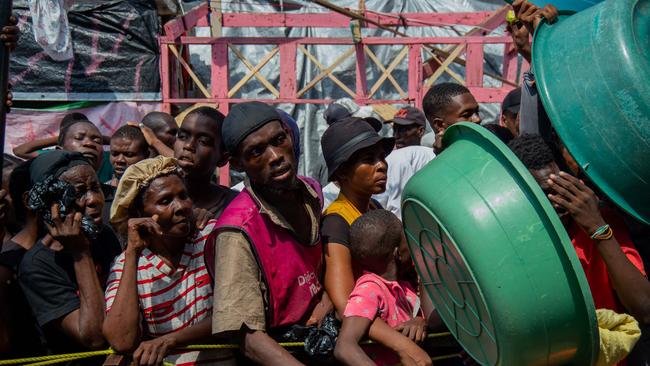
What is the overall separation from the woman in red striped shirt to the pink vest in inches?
6.7

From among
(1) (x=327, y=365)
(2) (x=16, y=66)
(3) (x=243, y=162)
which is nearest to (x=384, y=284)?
(1) (x=327, y=365)

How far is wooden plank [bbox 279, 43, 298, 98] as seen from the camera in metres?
9.23

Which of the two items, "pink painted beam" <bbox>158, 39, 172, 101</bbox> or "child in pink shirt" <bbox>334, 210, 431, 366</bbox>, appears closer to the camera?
"child in pink shirt" <bbox>334, 210, 431, 366</bbox>

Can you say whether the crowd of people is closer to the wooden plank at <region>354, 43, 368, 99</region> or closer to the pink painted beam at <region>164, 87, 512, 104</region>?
the pink painted beam at <region>164, 87, 512, 104</region>

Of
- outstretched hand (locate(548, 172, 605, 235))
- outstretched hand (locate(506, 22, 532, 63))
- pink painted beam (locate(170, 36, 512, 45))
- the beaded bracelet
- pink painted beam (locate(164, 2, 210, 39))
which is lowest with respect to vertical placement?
the beaded bracelet

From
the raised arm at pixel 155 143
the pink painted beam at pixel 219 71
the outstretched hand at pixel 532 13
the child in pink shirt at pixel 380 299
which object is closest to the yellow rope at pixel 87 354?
the child in pink shirt at pixel 380 299

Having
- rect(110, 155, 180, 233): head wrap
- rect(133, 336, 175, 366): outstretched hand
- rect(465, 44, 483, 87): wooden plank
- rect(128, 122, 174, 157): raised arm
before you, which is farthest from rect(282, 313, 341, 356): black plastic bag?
rect(465, 44, 483, 87): wooden plank

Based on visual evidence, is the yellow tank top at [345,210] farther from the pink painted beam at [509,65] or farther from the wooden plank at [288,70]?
the pink painted beam at [509,65]

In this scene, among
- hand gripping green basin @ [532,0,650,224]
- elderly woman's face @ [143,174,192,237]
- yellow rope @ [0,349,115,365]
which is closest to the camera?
hand gripping green basin @ [532,0,650,224]

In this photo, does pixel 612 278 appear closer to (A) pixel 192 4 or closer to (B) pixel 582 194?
(B) pixel 582 194

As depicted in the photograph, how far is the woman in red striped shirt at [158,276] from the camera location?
3.14 m

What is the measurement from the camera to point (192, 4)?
11.7 metres

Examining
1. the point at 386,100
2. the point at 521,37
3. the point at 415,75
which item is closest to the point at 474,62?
the point at 415,75

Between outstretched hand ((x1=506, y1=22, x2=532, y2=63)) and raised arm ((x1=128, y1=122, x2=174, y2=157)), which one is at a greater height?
outstretched hand ((x1=506, y1=22, x2=532, y2=63))
